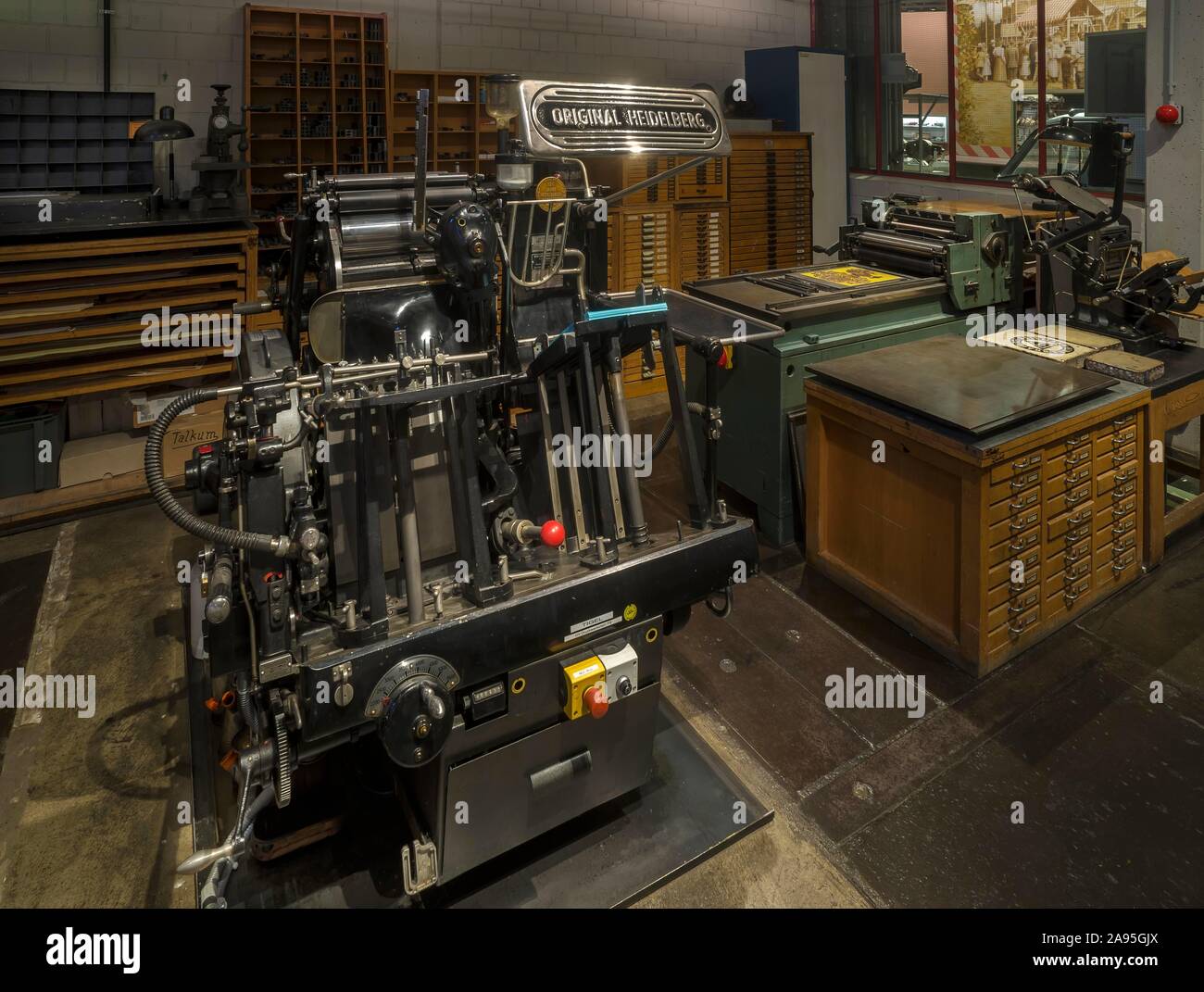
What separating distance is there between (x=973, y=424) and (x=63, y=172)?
4.56 metres

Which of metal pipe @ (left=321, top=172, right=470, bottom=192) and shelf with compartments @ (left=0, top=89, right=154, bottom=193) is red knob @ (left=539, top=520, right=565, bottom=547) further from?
shelf with compartments @ (left=0, top=89, right=154, bottom=193)

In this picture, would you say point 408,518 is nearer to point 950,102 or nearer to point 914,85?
point 950,102

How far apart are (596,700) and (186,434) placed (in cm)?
324

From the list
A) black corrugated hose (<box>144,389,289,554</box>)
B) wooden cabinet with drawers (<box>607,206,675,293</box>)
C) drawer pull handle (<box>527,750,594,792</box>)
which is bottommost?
drawer pull handle (<box>527,750,594,792</box>)

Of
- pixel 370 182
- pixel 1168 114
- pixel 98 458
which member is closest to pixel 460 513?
pixel 370 182

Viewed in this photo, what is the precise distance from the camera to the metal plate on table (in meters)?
2.54

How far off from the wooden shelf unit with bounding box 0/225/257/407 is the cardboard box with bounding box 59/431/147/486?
13.3 inches

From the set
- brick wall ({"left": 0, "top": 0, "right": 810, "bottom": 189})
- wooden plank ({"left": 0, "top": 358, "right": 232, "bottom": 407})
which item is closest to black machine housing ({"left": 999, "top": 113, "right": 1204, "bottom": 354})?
brick wall ({"left": 0, "top": 0, "right": 810, "bottom": 189})

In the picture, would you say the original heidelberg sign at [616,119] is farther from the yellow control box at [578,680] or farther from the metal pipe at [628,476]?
the yellow control box at [578,680]

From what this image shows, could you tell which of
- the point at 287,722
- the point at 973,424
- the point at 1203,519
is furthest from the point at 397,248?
the point at 1203,519

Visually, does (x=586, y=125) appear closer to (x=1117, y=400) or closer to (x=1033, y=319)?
(x=1117, y=400)

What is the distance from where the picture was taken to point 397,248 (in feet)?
5.77

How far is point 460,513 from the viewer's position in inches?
63.6
